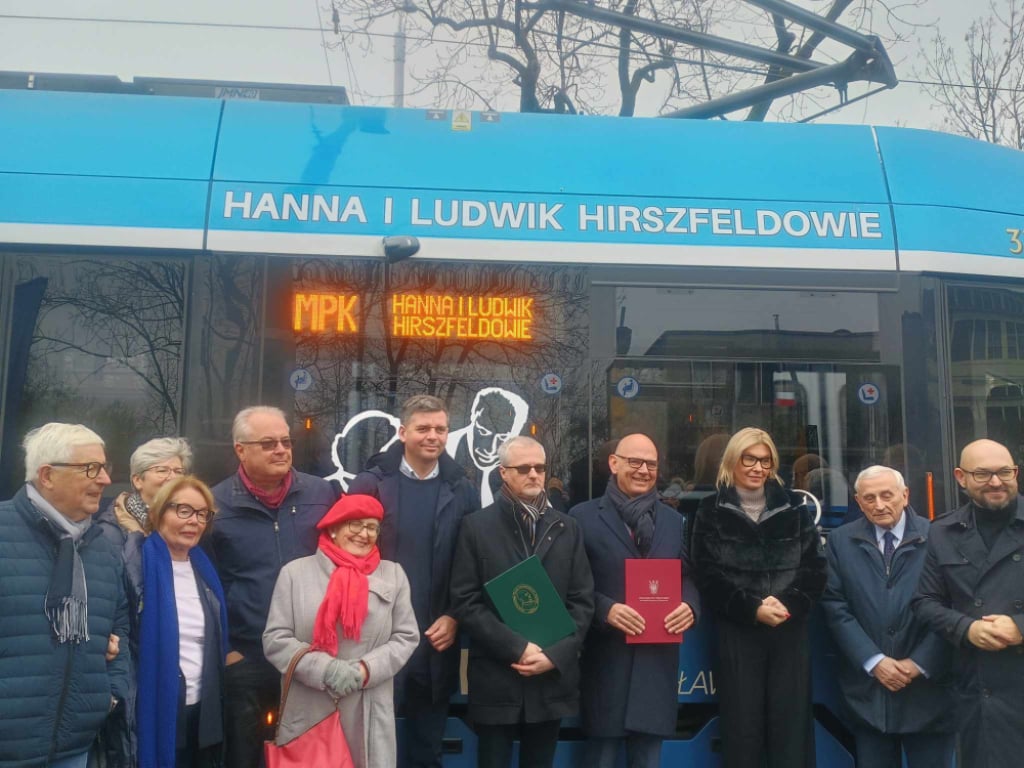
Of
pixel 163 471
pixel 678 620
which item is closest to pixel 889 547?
pixel 678 620

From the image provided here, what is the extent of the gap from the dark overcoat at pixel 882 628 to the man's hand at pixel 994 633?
0.96 ft

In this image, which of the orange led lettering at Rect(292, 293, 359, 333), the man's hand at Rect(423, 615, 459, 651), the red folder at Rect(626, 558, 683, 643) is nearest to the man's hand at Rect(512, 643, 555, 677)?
the man's hand at Rect(423, 615, 459, 651)

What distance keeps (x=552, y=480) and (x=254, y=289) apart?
162 centimetres

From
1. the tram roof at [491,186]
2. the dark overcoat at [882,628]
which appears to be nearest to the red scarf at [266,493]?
the tram roof at [491,186]

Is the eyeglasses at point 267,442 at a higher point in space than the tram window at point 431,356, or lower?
lower

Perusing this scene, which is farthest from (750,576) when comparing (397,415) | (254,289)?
(254,289)

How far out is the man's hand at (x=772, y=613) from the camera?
371cm

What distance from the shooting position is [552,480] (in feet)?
13.4

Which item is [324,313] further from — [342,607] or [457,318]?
[342,607]

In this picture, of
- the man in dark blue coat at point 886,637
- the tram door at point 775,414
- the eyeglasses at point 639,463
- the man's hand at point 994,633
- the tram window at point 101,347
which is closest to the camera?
the man's hand at point 994,633

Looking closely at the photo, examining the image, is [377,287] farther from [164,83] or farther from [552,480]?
[164,83]

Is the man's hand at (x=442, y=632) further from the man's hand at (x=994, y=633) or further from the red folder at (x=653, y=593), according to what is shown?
the man's hand at (x=994, y=633)

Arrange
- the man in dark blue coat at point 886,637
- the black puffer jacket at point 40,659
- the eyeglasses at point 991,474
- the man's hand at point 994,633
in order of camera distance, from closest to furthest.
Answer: the black puffer jacket at point 40,659 < the man's hand at point 994,633 < the eyeglasses at point 991,474 < the man in dark blue coat at point 886,637

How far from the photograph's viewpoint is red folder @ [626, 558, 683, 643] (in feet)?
12.3
